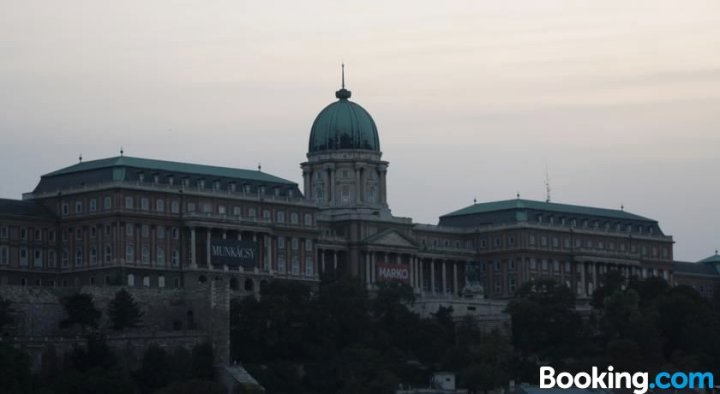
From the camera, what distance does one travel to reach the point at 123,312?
604 feet

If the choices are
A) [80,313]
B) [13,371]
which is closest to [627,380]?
[80,313]

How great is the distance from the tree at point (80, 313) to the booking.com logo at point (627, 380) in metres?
36.9

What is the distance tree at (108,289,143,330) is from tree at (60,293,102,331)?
1456 millimetres

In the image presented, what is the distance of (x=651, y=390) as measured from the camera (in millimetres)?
190750

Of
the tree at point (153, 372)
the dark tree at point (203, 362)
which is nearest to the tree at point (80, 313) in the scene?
the dark tree at point (203, 362)

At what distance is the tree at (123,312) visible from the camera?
603 feet

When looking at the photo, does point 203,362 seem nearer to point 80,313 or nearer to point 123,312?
point 123,312

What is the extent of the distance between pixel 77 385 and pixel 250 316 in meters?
26.3

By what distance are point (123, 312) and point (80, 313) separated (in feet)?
11.9

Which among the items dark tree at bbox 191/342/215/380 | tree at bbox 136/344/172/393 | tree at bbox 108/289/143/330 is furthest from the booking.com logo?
tree at bbox 108/289/143/330

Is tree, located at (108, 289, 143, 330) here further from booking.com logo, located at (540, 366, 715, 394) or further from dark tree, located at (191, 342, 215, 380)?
booking.com logo, located at (540, 366, 715, 394)

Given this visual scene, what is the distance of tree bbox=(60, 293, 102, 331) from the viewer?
18238 cm

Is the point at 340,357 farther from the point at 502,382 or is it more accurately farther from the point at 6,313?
the point at 6,313

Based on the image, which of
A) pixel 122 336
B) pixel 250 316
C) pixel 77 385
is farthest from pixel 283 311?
pixel 77 385
